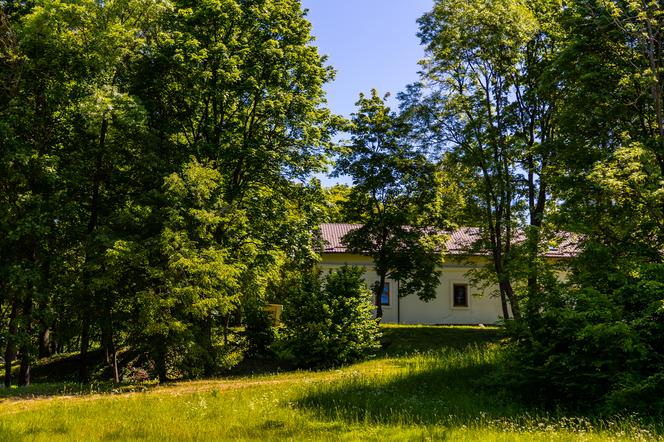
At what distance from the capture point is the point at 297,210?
72.8 feet

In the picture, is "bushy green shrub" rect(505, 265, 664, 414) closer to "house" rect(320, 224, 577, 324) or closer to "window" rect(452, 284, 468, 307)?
"house" rect(320, 224, 577, 324)

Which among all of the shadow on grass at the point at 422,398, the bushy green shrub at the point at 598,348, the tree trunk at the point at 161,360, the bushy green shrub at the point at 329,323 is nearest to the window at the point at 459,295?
the bushy green shrub at the point at 329,323

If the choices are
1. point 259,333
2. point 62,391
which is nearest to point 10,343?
point 62,391

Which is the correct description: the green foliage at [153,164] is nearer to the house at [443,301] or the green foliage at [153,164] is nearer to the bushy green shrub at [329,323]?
the bushy green shrub at [329,323]

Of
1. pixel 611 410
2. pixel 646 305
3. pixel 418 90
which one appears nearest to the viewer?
pixel 611 410

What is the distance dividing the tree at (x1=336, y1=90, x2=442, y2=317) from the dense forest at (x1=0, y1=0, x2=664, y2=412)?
6.10ft

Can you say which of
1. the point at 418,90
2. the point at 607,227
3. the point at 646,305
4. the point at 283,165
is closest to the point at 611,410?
the point at 646,305

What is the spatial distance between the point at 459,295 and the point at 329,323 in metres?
21.7

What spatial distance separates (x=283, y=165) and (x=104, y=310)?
9.18m

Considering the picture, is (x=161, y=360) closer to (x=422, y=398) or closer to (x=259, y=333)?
(x=259, y=333)

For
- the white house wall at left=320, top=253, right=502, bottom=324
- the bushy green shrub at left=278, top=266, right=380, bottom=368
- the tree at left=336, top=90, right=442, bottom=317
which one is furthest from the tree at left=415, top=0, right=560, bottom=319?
the white house wall at left=320, top=253, right=502, bottom=324

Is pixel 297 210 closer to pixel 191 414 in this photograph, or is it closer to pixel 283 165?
pixel 283 165

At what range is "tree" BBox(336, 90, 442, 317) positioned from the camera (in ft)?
91.1

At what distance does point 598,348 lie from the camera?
8789 millimetres
